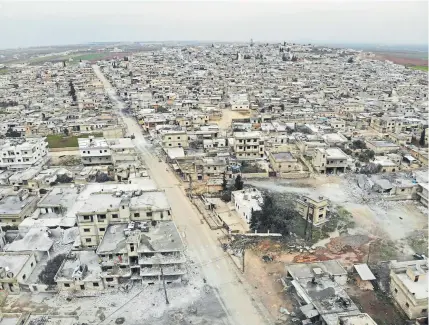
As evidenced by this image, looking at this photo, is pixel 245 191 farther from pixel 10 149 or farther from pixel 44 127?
pixel 44 127

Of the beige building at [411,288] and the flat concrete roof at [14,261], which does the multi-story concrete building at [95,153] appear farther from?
the beige building at [411,288]

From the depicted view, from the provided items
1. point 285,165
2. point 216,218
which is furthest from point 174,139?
point 216,218

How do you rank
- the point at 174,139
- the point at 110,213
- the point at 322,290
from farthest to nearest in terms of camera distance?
the point at 174,139
the point at 110,213
the point at 322,290

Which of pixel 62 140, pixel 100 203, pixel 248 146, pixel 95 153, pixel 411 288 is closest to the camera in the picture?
pixel 411 288

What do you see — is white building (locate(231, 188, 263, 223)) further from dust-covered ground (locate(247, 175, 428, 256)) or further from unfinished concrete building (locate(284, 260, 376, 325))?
unfinished concrete building (locate(284, 260, 376, 325))

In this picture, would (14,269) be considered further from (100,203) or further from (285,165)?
(285,165)

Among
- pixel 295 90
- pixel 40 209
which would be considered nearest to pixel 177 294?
pixel 40 209

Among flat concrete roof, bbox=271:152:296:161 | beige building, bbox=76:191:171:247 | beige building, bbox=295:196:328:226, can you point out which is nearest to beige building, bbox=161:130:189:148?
flat concrete roof, bbox=271:152:296:161
